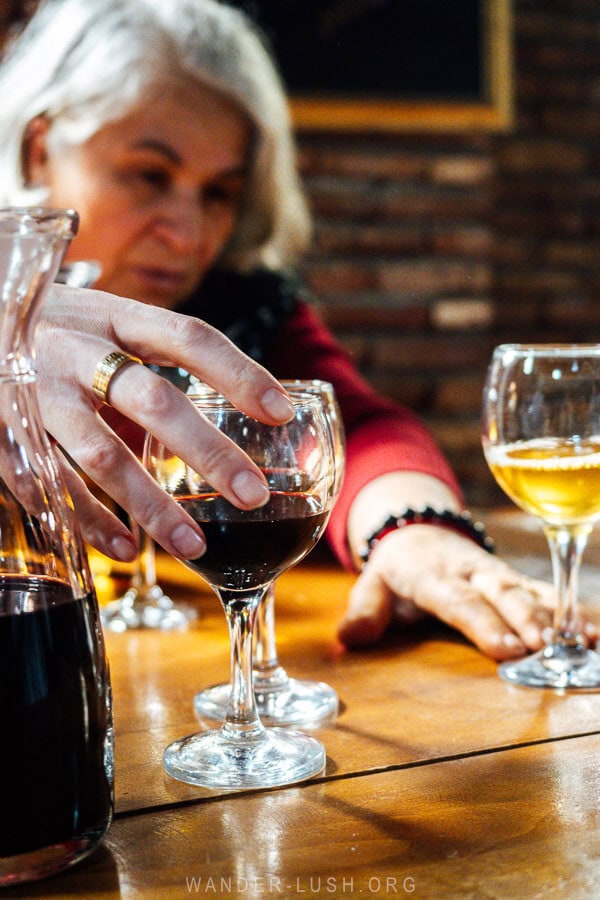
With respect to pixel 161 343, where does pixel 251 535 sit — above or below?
below

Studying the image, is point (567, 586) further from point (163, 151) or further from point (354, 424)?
point (163, 151)

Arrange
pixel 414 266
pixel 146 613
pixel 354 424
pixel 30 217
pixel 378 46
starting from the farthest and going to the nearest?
1. pixel 414 266
2. pixel 378 46
3. pixel 354 424
4. pixel 146 613
5. pixel 30 217

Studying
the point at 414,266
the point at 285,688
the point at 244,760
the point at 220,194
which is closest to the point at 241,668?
the point at 244,760

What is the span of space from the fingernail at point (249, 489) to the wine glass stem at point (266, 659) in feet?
0.65

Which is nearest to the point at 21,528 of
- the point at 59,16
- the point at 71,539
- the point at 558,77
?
the point at 71,539

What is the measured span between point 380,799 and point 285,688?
0.20 metres

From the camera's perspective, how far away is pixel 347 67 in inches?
113

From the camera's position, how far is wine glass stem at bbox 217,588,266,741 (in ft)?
1.99

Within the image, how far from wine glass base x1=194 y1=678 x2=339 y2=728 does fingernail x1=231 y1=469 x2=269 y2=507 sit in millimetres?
196

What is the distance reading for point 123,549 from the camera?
57cm

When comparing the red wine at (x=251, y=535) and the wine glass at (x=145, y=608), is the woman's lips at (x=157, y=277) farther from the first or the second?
the red wine at (x=251, y=535)

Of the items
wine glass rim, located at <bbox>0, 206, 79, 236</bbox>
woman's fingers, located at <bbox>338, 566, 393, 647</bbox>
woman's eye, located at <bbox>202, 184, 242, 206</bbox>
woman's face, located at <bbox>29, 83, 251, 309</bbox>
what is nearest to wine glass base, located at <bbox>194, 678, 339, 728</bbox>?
woman's fingers, located at <bbox>338, 566, 393, 647</bbox>

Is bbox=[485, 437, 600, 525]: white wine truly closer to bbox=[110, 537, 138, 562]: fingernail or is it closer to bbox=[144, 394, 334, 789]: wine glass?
bbox=[144, 394, 334, 789]: wine glass

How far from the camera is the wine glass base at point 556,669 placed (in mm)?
757
